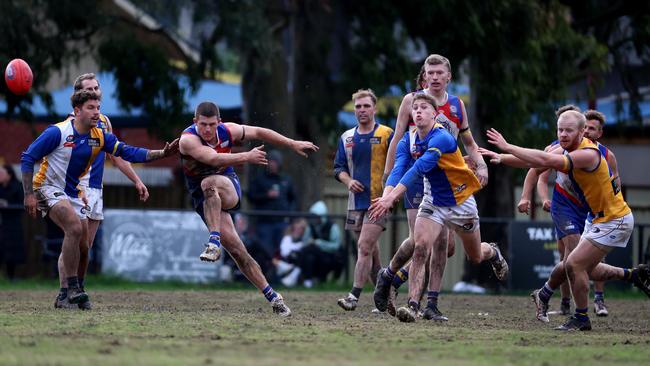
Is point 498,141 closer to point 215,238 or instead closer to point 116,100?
point 215,238

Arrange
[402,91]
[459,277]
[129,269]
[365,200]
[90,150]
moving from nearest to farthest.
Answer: [90,150] → [365,200] → [129,269] → [402,91] → [459,277]

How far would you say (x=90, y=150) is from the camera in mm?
12609

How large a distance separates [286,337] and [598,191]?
132 inches

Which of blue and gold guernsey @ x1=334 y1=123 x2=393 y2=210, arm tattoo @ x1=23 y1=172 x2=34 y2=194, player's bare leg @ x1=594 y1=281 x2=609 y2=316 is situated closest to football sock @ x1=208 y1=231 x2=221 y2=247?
arm tattoo @ x1=23 y1=172 x2=34 y2=194

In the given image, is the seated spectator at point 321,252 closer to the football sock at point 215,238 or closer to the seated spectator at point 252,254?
the seated spectator at point 252,254

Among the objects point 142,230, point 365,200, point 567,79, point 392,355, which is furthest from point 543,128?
point 392,355

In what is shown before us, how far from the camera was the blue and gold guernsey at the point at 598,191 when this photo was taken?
1116 cm

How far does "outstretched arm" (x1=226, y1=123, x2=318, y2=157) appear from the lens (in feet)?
38.5

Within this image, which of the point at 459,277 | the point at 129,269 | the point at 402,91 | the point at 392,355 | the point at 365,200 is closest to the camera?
the point at 392,355

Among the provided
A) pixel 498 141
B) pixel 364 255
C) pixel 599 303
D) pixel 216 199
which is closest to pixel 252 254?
pixel 364 255

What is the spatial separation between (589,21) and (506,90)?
307 cm

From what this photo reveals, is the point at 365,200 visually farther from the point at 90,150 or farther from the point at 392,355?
the point at 392,355

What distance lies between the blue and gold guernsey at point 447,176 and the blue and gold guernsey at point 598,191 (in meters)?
1.03

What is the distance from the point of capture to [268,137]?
11.9 m
